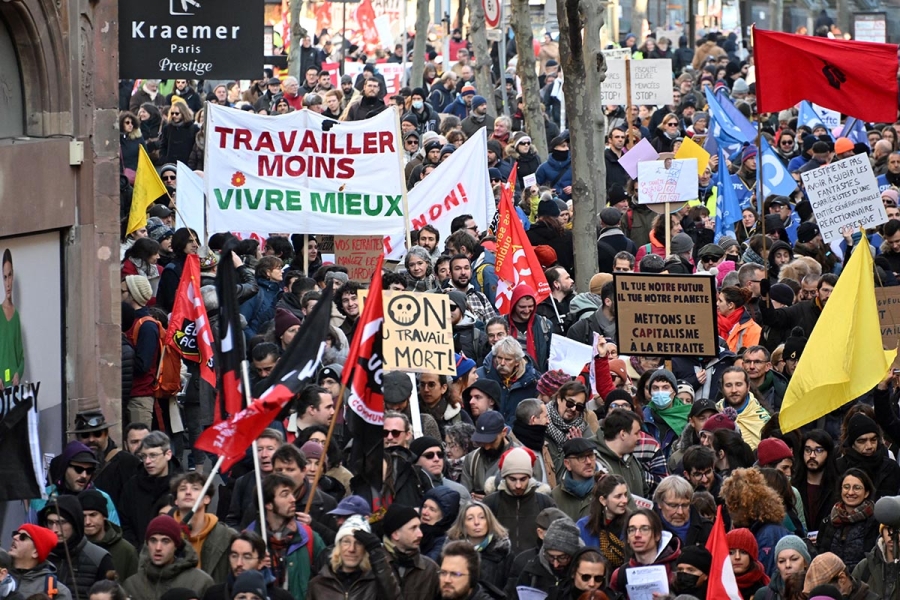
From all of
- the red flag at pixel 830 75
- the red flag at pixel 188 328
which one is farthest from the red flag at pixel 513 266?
the red flag at pixel 188 328

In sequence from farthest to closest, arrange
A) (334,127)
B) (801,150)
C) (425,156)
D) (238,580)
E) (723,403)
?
1. (801,150)
2. (425,156)
3. (334,127)
4. (723,403)
5. (238,580)

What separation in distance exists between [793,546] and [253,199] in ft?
24.0

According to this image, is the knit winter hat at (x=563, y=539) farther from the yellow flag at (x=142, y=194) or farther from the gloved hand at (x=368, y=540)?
the yellow flag at (x=142, y=194)

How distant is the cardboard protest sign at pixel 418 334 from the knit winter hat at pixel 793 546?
2.70 m

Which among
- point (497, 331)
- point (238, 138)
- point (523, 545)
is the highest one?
point (238, 138)

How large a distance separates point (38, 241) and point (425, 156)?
9.08 meters

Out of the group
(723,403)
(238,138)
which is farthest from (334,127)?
(723,403)

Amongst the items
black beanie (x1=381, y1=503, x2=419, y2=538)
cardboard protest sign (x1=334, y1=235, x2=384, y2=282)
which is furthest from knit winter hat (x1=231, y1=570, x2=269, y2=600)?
cardboard protest sign (x1=334, y1=235, x2=384, y2=282)

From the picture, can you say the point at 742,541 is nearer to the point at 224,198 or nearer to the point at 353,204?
the point at 353,204

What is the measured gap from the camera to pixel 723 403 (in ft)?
35.4

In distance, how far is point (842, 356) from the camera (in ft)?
33.7

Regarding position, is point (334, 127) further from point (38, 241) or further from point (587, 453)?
point (587, 453)

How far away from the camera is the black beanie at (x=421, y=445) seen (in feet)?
30.3

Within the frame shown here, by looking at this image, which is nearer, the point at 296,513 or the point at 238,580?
the point at 238,580
